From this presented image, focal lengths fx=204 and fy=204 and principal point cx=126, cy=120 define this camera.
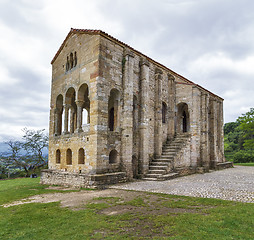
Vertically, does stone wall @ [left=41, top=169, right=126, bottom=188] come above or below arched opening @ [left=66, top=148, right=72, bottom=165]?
below

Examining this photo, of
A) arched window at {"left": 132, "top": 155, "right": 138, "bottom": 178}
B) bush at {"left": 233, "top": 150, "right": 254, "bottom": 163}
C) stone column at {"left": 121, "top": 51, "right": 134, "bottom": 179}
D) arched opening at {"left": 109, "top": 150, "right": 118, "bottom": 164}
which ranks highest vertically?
stone column at {"left": 121, "top": 51, "right": 134, "bottom": 179}

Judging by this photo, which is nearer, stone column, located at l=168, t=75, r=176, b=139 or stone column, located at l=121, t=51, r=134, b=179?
stone column, located at l=121, t=51, r=134, b=179

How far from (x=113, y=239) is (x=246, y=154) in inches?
1286

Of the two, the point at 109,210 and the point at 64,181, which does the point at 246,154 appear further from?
the point at 109,210

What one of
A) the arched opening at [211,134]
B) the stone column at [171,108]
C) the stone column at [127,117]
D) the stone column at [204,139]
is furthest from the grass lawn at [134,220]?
the arched opening at [211,134]

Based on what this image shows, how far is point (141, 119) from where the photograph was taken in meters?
14.4

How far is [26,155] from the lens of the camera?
27219mm

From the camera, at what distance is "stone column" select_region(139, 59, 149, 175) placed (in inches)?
550

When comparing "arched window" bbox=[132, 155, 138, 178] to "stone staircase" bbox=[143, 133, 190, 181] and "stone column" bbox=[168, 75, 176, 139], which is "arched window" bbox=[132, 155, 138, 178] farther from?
"stone column" bbox=[168, 75, 176, 139]

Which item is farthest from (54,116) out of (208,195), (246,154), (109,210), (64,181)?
(246,154)

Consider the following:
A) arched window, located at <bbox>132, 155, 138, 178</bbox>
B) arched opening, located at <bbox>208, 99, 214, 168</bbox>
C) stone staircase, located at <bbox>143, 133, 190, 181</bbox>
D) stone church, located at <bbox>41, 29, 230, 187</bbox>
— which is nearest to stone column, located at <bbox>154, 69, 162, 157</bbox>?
stone church, located at <bbox>41, 29, 230, 187</bbox>

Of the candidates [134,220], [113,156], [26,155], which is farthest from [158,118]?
[26,155]

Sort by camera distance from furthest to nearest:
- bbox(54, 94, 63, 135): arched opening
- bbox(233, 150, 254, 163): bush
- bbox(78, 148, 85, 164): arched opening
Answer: bbox(233, 150, 254, 163): bush < bbox(54, 94, 63, 135): arched opening < bbox(78, 148, 85, 164): arched opening

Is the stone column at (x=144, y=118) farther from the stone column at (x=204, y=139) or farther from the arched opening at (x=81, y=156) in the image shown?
the stone column at (x=204, y=139)
